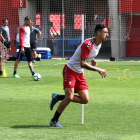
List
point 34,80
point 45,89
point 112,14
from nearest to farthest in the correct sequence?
point 45,89 < point 34,80 < point 112,14

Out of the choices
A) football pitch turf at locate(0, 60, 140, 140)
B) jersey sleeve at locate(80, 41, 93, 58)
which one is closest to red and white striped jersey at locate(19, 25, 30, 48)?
football pitch turf at locate(0, 60, 140, 140)

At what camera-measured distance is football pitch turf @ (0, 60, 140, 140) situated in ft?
18.7

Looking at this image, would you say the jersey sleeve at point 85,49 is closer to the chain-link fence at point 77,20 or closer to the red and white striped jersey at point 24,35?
the red and white striped jersey at point 24,35

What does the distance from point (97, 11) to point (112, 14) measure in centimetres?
307

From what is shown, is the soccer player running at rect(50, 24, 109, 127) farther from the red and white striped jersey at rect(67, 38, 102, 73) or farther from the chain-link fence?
the chain-link fence

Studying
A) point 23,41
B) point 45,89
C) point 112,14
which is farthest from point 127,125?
point 112,14

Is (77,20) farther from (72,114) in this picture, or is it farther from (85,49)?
(85,49)

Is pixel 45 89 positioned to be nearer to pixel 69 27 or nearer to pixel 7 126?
pixel 7 126

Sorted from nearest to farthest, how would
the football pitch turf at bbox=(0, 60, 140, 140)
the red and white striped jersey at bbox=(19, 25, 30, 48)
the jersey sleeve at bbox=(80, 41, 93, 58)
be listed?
1. the football pitch turf at bbox=(0, 60, 140, 140)
2. the jersey sleeve at bbox=(80, 41, 93, 58)
3. the red and white striped jersey at bbox=(19, 25, 30, 48)

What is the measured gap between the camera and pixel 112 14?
26.1m

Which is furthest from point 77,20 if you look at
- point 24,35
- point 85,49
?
point 85,49

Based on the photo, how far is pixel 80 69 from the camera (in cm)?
648

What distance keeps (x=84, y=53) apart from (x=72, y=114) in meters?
1.78

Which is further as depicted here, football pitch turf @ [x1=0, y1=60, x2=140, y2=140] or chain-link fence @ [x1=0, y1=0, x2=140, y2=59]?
chain-link fence @ [x1=0, y1=0, x2=140, y2=59]
